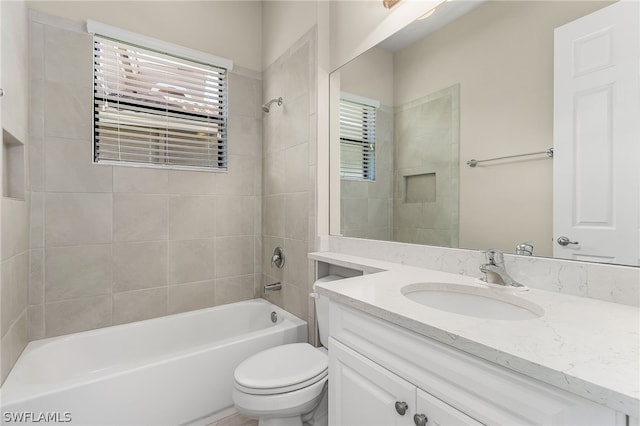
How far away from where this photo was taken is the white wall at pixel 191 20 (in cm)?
186

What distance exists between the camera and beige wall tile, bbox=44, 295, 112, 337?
1764 millimetres

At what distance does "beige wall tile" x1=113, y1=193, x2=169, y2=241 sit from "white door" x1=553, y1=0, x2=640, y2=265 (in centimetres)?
220

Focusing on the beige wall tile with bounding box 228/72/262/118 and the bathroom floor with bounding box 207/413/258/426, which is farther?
the beige wall tile with bounding box 228/72/262/118

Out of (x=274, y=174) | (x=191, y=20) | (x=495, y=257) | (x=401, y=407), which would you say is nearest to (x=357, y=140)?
(x=274, y=174)

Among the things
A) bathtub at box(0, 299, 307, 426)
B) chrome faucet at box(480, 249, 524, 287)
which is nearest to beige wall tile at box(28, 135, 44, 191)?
bathtub at box(0, 299, 307, 426)

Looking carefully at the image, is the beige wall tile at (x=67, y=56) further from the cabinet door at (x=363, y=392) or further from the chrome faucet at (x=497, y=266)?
the chrome faucet at (x=497, y=266)

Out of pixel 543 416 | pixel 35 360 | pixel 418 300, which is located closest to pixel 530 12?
pixel 418 300

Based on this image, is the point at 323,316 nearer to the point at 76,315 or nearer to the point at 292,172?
the point at 292,172

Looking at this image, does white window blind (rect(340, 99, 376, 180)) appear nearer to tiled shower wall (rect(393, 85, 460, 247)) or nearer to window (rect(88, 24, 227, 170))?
tiled shower wall (rect(393, 85, 460, 247))

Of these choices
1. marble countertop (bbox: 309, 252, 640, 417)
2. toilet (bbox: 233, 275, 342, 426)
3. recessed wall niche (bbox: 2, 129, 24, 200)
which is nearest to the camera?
marble countertop (bbox: 309, 252, 640, 417)

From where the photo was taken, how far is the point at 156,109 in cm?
210

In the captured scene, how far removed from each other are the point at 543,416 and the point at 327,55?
1.95 metres

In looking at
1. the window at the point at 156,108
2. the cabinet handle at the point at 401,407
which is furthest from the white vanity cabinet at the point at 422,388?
the window at the point at 156,108

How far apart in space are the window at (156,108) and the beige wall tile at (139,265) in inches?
22.5
